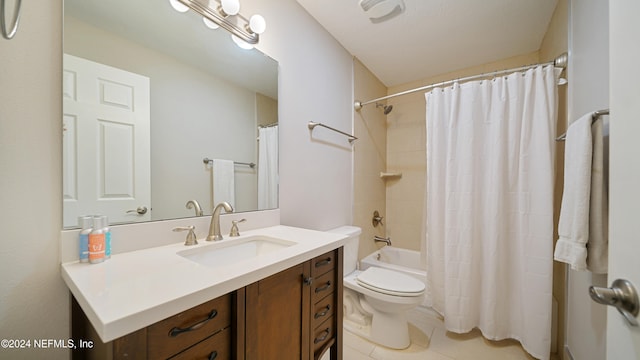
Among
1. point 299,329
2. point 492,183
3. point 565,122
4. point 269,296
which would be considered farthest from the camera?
point 492,183

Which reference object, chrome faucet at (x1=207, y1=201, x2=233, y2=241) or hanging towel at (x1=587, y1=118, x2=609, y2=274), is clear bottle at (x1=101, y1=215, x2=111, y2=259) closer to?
chrome faucet at (x1=207, y1=201, x2=233, y2=241)

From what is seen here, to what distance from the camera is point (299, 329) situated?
35.8 inches

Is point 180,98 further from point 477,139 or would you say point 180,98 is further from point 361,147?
point 477,139

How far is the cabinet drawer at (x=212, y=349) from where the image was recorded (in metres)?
0.59

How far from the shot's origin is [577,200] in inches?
37.2

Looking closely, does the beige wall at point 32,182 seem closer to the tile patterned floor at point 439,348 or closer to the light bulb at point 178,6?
the light bulb at point 178,6

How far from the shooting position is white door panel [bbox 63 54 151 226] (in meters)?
0.76

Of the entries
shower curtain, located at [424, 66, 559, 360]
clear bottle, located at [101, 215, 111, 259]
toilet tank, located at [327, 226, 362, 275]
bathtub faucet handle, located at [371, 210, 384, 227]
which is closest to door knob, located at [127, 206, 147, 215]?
clear bottle, located at [101, 215, 111, 259]

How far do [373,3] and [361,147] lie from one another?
119cm

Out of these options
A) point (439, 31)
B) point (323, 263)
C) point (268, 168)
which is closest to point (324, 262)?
point (323, 263)

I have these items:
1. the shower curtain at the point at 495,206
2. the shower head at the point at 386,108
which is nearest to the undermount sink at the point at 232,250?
the shower curtain at the point at 495,206

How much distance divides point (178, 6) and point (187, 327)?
4.21ft

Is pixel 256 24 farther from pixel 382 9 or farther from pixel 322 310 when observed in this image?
A: pixel 322 310

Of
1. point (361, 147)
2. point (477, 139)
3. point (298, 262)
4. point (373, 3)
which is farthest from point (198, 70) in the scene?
point (477, 139)
